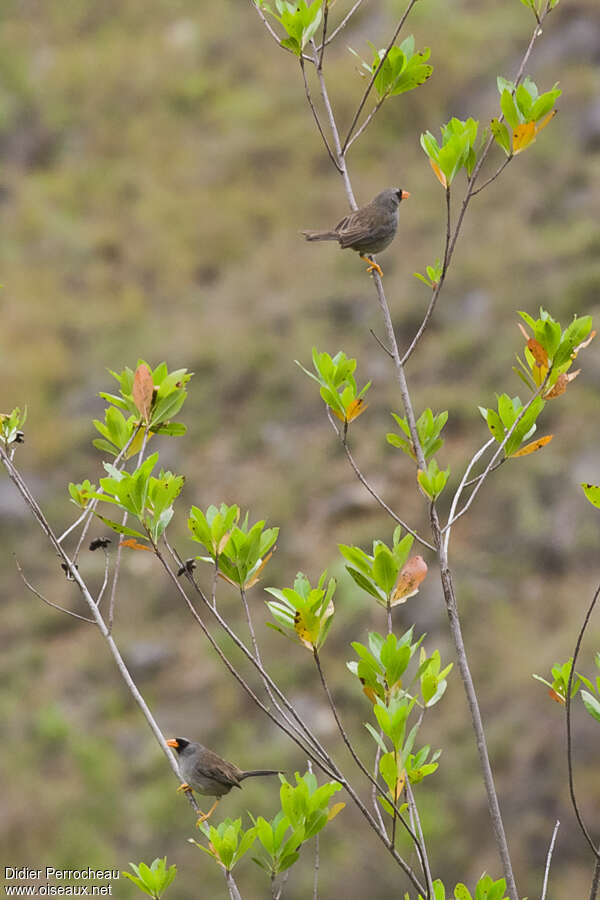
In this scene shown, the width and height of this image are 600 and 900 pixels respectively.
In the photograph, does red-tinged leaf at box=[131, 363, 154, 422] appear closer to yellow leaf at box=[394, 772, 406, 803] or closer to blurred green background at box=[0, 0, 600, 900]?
yellow leaf at box=[394, 772, 406, 803]

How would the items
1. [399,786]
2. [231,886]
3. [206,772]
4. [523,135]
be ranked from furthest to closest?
[206,772] → [523,135] → [231,886] → [399,786]

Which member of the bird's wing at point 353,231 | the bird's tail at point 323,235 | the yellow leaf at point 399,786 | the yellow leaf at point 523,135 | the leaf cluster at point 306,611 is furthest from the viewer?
the bird's tail at point 323,235

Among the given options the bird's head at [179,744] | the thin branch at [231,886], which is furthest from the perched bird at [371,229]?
the thin branch at [231,886]

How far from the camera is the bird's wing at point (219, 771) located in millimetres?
3102

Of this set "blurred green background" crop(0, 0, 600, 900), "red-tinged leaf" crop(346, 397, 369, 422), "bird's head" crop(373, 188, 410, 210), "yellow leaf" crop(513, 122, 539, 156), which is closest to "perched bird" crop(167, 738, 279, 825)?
"red-tinged leaf" crop(346, 397, 369, 422)

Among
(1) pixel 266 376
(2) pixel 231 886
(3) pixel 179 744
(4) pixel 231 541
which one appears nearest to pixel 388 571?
(4) pixel 231 541

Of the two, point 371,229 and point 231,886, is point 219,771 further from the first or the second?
point 371,229

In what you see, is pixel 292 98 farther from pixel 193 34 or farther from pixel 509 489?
pixel 509 489

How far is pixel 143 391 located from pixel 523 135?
1043 mm

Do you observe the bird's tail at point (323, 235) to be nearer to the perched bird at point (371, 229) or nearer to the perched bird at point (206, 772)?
the perched bird at point (371, 229)

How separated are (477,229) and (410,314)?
1628mm

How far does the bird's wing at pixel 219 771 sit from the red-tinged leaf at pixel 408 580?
132cm

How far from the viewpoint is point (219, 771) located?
3.13 metres

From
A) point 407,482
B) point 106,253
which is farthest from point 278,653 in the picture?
point 106,253
